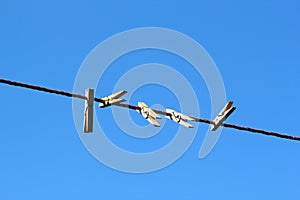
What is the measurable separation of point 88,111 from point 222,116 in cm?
257

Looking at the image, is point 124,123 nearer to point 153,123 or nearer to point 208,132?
point 153,123

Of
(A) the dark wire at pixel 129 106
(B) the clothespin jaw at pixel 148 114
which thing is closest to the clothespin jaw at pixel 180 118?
(A) the dark wire at pixel 129 106

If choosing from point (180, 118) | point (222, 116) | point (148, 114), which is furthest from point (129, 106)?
point (222, 116)

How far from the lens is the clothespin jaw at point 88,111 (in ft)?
34.9

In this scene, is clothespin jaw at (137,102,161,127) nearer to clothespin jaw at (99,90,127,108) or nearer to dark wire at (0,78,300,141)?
dark wire at (0,78,300,141)

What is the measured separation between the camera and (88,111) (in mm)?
10695

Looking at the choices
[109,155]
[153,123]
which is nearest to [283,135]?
[153,123]

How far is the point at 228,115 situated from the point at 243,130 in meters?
0.75

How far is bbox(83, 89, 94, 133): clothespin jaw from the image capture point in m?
10.6

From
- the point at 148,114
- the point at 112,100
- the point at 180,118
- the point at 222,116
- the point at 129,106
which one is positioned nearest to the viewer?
the point at 112,100

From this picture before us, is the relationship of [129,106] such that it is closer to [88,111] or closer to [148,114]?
[148,114]

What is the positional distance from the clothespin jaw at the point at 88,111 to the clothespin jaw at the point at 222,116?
2339 mm

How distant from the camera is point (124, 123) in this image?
1207cm

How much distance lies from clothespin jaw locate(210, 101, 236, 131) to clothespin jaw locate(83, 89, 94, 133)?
2339 millimetres
